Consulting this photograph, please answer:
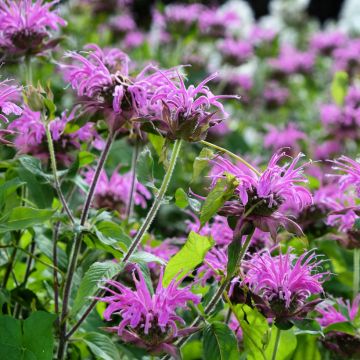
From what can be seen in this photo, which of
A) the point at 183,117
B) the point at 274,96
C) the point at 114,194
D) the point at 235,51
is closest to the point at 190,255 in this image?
the point at 183,117

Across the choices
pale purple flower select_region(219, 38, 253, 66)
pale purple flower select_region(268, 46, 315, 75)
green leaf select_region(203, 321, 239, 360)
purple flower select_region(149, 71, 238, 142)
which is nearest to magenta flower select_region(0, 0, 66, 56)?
purple flower select_region(149, 71, 238, 142)

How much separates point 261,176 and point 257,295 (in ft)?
0.62

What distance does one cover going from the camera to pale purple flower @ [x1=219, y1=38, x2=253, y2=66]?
2.99 metres

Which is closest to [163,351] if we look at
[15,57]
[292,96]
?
[15,57]

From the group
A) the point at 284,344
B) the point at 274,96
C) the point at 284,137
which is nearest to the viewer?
the point at 284,344

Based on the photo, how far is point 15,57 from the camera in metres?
1.36

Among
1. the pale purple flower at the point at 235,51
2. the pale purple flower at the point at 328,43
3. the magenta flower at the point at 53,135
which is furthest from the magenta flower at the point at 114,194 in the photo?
the pale purple flower at the point at 328,43

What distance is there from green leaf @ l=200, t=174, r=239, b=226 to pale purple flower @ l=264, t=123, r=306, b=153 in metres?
1.74

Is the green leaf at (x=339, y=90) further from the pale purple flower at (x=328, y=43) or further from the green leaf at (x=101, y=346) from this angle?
the green leaf at (x=101, y=346)

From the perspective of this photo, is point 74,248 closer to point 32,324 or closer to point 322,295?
point 32,324

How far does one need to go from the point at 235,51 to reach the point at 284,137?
0.51m

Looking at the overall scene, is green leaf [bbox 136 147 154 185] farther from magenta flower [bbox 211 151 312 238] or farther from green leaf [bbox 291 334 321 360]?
green leaf [bbox 291 334 321 360]

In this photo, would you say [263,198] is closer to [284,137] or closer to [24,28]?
[24,28]

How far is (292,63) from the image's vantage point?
360cm
